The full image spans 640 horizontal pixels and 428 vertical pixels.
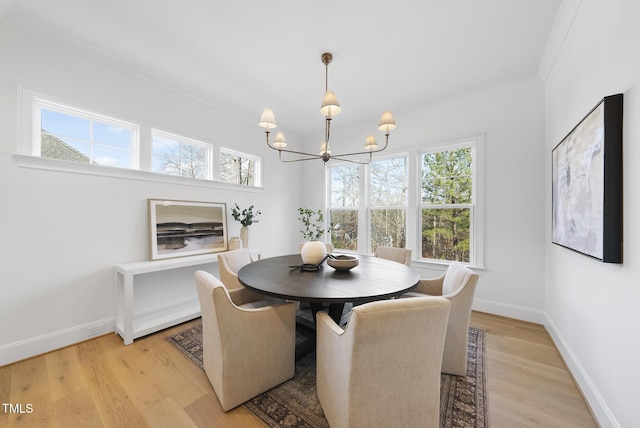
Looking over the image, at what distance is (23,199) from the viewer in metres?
1.97

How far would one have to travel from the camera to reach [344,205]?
4.34 metres

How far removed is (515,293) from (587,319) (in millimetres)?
1233

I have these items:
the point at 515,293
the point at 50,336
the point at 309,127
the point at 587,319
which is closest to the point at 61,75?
the point at 50,336

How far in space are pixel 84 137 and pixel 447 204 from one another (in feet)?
13.8

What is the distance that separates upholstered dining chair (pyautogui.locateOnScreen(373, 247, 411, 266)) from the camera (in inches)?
111

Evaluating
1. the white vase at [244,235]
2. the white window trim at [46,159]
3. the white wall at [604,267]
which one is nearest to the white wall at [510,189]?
the white wall at [604,267]

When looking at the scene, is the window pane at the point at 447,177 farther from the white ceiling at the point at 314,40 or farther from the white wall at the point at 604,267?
the white wall at the point at 604,267

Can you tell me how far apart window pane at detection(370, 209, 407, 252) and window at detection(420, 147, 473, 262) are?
31 centimetres

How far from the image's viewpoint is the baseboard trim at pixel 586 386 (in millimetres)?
1335

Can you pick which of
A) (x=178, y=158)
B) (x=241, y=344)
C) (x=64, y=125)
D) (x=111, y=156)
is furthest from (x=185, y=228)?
(x=241, y=344)

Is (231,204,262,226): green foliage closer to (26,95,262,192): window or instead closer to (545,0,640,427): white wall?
(26,95,262,192): window

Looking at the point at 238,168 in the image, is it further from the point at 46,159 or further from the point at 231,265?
the point at 46,159

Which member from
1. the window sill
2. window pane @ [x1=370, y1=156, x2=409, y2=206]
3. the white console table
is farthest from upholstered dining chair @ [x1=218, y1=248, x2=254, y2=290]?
window pane @ [x1=370, y1=156, x2=409, y2=206]

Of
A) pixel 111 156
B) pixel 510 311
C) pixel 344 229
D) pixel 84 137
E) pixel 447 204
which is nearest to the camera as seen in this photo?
pixel 84 137
